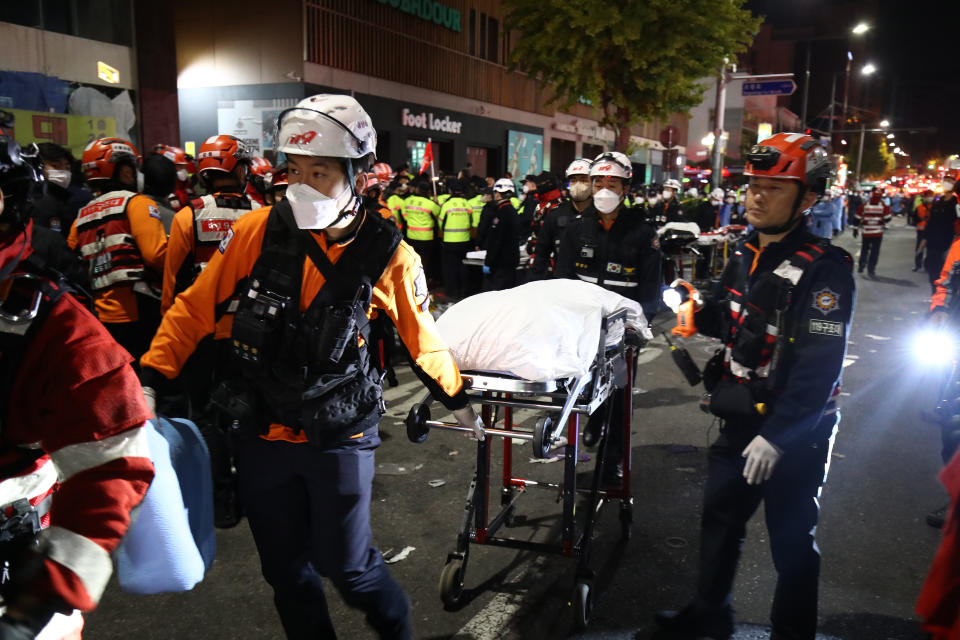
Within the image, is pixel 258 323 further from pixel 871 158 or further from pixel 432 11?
pixel 871 158

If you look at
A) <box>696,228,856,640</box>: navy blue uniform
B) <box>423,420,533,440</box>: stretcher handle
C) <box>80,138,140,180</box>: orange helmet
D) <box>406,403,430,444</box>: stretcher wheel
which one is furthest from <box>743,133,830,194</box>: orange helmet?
<box>80,138,140,180</box>: orange helmet

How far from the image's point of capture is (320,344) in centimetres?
229

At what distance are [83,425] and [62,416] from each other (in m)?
0.05

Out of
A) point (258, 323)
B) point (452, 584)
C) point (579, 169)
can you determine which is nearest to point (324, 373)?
point (258, 323)

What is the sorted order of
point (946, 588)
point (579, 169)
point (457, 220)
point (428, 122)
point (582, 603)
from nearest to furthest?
point (946, 588), point (582, 603), point (579, 169), point (457, 220), point (428, 122)

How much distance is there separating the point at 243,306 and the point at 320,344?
11.6 inches

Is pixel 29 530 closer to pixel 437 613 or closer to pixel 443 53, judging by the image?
pixel 437 613

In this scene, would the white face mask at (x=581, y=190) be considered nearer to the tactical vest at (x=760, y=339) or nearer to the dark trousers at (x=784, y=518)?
the tactical vest at (x=760, y=339)

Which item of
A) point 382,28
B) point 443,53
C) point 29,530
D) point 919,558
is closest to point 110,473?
point 29,530

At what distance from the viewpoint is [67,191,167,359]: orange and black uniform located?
4.57m

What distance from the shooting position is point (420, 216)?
11.6 m

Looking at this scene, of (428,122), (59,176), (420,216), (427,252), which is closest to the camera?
(59,176)

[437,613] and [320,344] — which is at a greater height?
[320,344]

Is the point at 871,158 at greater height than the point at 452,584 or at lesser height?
greater
